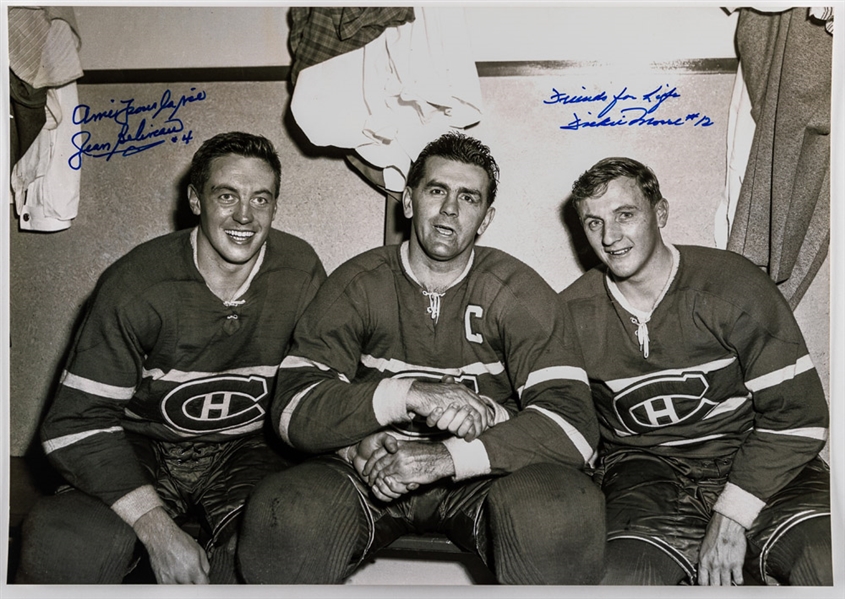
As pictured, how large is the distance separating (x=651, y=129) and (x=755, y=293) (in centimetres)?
41

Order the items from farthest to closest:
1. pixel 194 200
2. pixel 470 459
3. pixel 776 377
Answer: pixel 194 200 < pixel 776 377 < pixel 470 459

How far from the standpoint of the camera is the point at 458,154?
5.71 ft

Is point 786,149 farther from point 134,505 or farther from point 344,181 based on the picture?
point 134,505

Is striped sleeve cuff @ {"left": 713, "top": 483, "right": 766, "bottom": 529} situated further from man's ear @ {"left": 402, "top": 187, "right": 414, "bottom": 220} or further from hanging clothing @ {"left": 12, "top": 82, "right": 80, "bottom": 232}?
hanging clothing @ {"left": 12, "top": 82, "right": 80, "bottom": 232}

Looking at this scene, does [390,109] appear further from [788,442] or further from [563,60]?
[788,442]

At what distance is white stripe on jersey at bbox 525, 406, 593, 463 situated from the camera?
1606 mm

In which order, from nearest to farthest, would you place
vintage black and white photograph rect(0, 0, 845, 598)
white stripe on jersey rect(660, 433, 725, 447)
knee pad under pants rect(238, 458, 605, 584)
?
1. knee pad under pants rect(238, 458, 605, 584)
2. vintage black and white photograph rect(0, 0, 845, 598)
3. white stripe on jersey rect(660, 433, 725, 447)

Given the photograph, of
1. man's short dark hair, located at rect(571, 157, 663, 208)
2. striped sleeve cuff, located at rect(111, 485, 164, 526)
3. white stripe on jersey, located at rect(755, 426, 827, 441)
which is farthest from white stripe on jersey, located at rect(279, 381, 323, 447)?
white stripe on jersey, located at rect(755, 426, 827, 441)

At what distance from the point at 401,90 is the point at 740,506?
1.09m

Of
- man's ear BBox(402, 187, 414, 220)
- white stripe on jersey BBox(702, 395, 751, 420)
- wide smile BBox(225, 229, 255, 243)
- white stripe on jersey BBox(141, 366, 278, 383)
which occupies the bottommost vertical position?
white stripe on jersey BBox(702, 395, 751, 420)

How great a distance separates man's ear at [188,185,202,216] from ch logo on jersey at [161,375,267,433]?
359 mm

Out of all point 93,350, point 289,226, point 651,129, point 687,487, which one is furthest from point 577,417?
point 93,350

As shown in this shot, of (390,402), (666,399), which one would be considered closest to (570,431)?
(666,399)

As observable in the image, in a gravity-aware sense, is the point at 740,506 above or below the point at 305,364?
below
